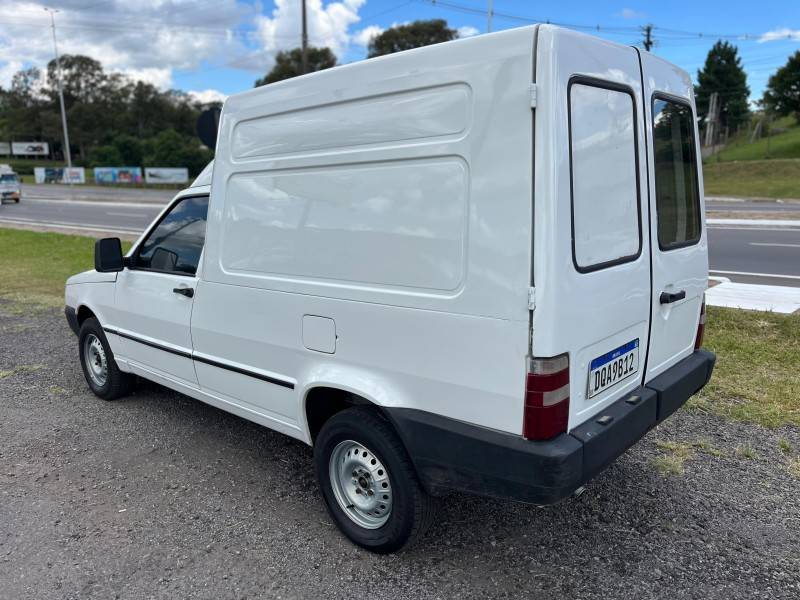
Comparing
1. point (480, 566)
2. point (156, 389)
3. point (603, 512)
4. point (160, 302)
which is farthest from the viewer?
→ point (156, 389)

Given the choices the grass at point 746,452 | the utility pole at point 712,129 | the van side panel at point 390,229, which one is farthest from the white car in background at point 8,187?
the utility pole at point 712,129

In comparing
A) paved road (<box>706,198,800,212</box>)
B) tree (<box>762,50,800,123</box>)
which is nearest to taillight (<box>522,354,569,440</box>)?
paved road (<box>706,198,800,212</box>)

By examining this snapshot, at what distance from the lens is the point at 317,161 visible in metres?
3.09

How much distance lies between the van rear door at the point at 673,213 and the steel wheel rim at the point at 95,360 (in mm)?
4203

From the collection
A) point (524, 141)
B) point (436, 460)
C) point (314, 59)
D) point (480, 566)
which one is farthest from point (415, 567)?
point (314, 59)

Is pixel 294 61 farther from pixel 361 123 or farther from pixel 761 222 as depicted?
pixel 361 123

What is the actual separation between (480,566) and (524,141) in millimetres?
1974

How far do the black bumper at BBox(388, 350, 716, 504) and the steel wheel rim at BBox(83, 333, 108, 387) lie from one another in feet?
11.0

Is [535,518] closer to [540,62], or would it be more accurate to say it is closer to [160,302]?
[540,62]

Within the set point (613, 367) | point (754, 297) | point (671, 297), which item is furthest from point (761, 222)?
point (613, 367)

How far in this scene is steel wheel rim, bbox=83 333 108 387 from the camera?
5164 mm

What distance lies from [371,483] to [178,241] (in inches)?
86.0

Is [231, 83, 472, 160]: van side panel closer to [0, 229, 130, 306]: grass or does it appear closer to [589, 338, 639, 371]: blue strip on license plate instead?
[589, 338, 639, 371]: blue strip on license plate

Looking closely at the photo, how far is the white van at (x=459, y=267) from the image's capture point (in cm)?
243
